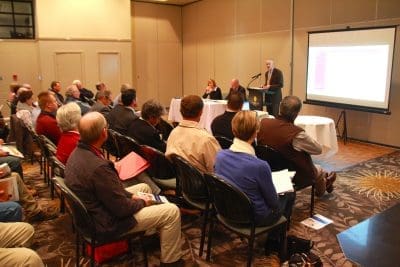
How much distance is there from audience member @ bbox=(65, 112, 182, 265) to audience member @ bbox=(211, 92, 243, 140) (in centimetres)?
157

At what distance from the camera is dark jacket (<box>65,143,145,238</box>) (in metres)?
2.09

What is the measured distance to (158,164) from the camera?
3.16m

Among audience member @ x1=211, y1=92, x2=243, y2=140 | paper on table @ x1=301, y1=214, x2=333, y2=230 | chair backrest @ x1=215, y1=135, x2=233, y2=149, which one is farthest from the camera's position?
audience member @ x1=211, y1=92, x2=243, y2=140

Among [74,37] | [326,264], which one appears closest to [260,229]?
[326,264]

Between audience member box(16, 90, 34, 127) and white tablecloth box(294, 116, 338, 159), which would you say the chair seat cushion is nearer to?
white tablecloth box(294, 116, 338, 159)

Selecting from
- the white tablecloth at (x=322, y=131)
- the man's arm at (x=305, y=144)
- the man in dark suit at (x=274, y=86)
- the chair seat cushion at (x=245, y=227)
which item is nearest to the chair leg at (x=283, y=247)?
the chair seat cushion at (x=245, y=227)

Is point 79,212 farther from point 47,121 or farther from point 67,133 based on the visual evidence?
point 47,121

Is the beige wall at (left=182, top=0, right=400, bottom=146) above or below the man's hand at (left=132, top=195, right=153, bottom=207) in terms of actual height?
above

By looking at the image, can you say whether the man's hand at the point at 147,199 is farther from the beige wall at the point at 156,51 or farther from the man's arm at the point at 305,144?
the beige wall at the point at 156,51

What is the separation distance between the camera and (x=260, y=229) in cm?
235

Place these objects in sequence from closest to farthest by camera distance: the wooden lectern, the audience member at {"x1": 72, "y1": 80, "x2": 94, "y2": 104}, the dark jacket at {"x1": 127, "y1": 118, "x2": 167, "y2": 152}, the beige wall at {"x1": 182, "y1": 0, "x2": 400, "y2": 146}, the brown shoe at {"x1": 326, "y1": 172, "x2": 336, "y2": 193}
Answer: the dark jacket at {"x1": 127, "y1": 118, "x2": 167, "y2": 152}
the brown shoe at {"x1": 326, "y1": 172, "x2": 336, "y2": 193}
the beige wall at {"x1": 182, "y1": 0, "x2": 400, "y2": 146}
the wooden lectern
the audience member at {"x1": 72, "y1": 80, "x2": 94, "y2": 104}

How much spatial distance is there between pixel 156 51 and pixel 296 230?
30.5 ft

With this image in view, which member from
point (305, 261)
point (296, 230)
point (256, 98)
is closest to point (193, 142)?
point (305, 261)

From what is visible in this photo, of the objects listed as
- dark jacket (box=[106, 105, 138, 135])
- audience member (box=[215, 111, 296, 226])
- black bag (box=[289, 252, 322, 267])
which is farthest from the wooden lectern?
black bag (box=[289, 252, 322, 267])
